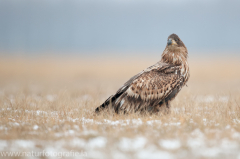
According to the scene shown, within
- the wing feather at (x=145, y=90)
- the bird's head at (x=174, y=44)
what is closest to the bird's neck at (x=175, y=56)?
the bird's head at (x=174, y=44)

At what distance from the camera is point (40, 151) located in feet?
14.6

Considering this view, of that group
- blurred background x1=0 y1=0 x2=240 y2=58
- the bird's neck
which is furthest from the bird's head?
blurred background x1=0 y1=0 x2=240 y2=58

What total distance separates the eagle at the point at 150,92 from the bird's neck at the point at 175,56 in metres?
0.27

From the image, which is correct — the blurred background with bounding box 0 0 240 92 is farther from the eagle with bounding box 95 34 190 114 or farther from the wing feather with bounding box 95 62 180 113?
the wing feather with bounding box 95 62 180 113

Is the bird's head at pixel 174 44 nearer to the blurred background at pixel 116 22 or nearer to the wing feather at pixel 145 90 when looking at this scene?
the wing feather at pixel 145 90

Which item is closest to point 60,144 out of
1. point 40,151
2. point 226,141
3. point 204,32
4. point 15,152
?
point 40,151

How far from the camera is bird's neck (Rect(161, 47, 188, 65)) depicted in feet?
25.9

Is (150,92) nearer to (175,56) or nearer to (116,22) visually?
(175,56)

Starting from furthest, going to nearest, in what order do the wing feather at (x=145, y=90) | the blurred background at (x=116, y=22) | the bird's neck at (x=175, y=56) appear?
the blurred background at (x=116, y=22)
the bird's neck at (x=175, y=56)
the wing feather at (x=145, y=90)

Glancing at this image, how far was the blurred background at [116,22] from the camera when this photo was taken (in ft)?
541

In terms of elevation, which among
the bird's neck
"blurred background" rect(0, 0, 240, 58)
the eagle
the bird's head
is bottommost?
the eagle

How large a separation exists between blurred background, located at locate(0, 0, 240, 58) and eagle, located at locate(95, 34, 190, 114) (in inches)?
5973

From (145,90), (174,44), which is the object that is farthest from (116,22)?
(145,90)

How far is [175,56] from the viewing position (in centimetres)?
793
